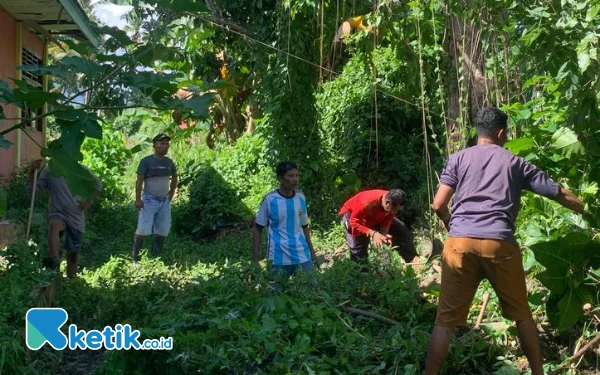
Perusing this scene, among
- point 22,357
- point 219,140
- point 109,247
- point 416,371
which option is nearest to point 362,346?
point 416,371

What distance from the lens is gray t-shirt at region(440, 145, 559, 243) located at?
4453mm

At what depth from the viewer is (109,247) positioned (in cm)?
1090

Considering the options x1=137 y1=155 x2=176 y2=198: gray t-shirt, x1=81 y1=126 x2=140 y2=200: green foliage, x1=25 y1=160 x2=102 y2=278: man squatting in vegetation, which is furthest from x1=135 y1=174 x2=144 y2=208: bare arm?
x1=81 y1=126 x2=140 y2=200: green foliage

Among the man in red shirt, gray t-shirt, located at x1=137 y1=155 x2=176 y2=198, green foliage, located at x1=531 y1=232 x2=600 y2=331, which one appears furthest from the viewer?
gray t-shirt, located at x1=137 y1=155 x2=176 y2=198

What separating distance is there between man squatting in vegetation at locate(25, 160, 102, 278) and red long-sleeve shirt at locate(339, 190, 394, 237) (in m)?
2.77

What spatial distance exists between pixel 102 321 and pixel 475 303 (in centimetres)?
295

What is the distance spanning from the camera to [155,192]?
373 inches

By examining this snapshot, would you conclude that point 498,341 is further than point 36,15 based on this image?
No

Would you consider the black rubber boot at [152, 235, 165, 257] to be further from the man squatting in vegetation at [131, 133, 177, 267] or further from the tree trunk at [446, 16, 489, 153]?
the tree trunk at [446, 16, 489, 153]

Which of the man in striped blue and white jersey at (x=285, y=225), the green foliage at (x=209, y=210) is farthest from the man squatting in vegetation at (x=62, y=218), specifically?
the green foliage at (x=209, y=210)

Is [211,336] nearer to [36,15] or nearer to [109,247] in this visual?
[109,247]

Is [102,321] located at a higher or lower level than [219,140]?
lower

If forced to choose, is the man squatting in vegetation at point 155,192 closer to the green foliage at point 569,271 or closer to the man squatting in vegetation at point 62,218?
the man squatting in vegetation at point 62,218

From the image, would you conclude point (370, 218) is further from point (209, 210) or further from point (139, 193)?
point (209, 210)
